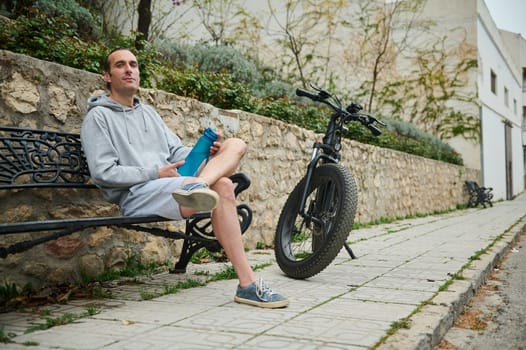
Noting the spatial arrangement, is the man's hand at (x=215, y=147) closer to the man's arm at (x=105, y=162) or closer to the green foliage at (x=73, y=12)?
the man's arm at (x=105, y=162)

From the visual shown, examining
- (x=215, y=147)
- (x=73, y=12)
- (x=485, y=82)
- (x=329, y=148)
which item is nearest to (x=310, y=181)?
(x=329, y=148)

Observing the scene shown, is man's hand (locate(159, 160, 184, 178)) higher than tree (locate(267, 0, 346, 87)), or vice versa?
tree (locate(267, 0, 346, 87))

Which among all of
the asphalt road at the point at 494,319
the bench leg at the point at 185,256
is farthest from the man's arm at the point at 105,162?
the asphalt road at the point at 494,319

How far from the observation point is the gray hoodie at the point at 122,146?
281cm

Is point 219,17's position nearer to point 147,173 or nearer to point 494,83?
point 147,173

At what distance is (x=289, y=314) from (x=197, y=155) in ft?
3.22

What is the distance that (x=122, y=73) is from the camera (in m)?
3.12

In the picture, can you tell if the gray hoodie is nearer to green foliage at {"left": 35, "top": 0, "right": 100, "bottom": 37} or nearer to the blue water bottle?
the blue water bottle

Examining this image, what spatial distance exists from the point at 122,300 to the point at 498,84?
2123cm

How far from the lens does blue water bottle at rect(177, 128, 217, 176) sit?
9.28 ft

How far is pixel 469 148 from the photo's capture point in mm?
17594

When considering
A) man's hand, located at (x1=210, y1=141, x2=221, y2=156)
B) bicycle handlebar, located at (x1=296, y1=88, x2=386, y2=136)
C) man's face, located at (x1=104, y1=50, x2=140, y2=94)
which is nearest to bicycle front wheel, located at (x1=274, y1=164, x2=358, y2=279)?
bicycle handlebar, located at (x1=296, y1=88, x2=386, y2=136)

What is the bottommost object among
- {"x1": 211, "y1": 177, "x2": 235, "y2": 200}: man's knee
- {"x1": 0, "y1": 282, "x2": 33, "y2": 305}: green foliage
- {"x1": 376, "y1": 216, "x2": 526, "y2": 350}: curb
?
{"x1": 376, "y1": 216, "x2": 526, "y2": 350}: curb

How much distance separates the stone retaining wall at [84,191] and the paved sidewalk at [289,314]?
0.33m
